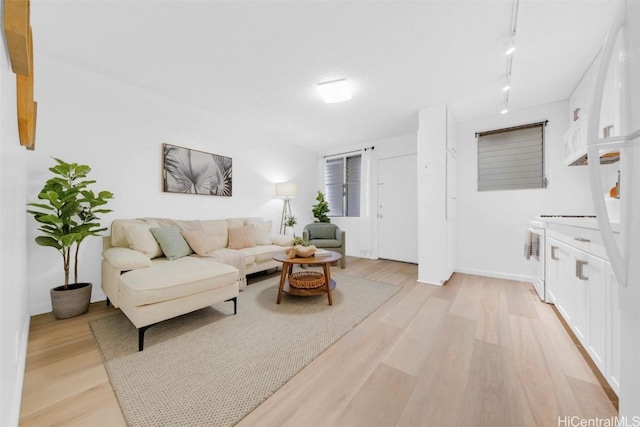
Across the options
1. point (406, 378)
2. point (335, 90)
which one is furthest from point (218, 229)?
point (406, 378)

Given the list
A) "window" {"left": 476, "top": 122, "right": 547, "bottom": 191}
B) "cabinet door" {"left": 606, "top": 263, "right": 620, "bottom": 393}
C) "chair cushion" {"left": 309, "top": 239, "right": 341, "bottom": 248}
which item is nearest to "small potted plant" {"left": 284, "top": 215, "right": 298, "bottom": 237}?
"chair cushion" {"left": 309, "top": 239, "right": 341, "bottom": 248}

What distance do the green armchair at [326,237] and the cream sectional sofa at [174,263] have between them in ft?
2.20

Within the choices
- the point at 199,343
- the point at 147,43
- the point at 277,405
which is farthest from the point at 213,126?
the point at 277,405

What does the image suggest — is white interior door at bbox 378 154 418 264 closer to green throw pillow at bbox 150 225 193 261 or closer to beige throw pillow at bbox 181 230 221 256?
beige throw pillow at bbox 181 230 221 256

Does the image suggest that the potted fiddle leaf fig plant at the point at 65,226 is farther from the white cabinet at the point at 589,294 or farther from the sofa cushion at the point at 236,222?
the white cabinet at the point at 589,294

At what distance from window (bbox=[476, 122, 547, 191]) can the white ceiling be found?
1.41ft

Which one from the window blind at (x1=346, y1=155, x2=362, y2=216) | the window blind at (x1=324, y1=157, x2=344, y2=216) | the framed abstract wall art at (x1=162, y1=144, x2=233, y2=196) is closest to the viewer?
the framed abstract wall art at (x1=162, y1=144, x2=233, y2=196)

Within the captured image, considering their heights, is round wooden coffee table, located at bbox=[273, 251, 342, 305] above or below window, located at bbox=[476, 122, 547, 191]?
below

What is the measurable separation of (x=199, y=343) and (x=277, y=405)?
2.88 feet

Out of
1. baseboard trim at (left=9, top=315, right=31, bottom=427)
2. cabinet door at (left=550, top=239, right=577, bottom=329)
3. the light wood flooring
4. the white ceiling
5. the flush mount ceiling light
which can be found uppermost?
the white ceiling

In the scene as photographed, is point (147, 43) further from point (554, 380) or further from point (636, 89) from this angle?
point (554, 380)

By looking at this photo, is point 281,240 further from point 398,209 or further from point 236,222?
point 398,209

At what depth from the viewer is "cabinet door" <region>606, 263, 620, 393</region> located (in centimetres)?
118

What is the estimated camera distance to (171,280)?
5.97 feet
